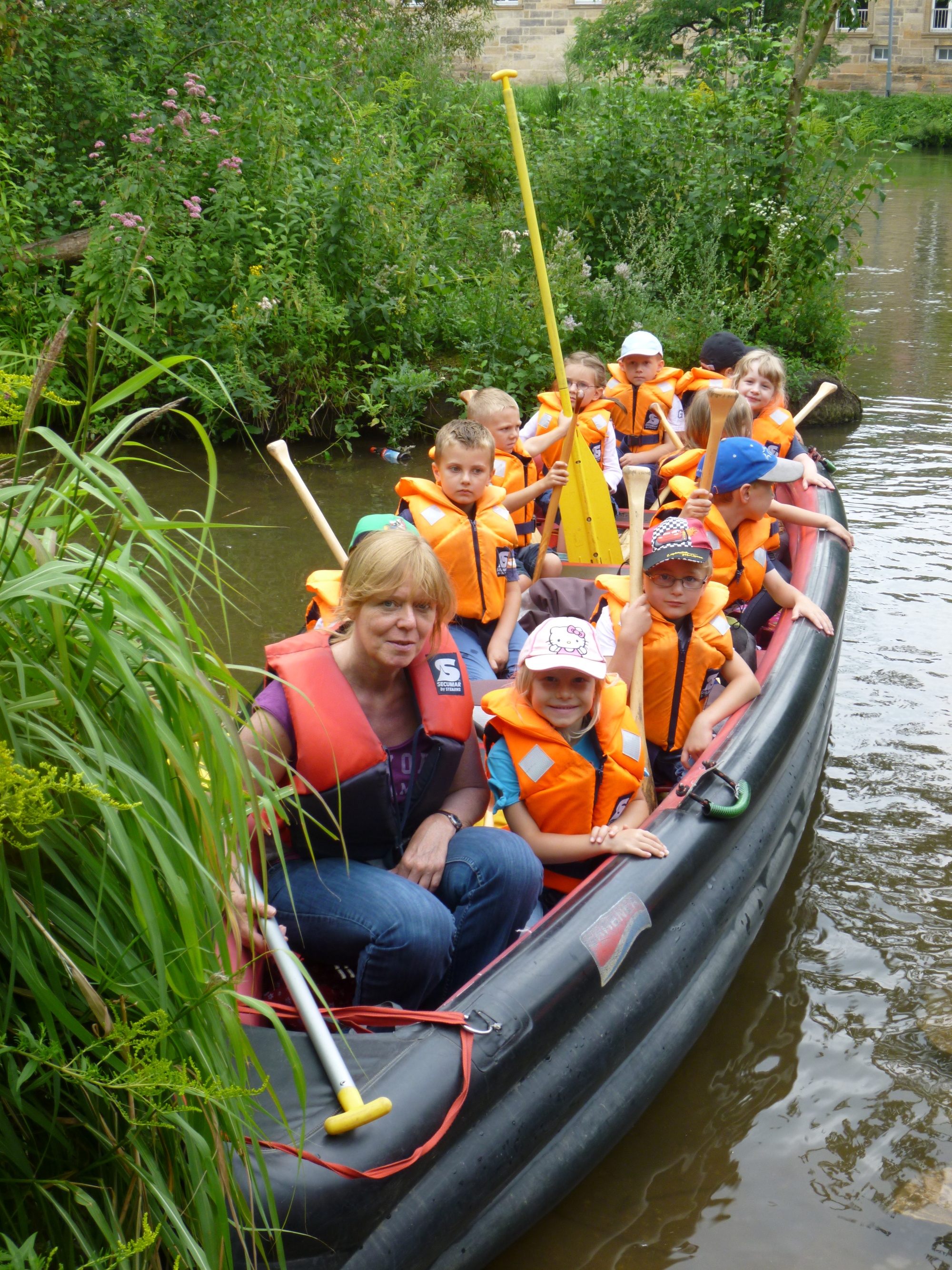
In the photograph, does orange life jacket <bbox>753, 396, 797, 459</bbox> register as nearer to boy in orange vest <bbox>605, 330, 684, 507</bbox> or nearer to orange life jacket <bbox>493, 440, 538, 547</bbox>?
boy in orange vest <bbox>605, 330, 684, 507</bbox>

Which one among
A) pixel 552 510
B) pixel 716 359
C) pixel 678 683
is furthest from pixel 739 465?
pixel 716 359

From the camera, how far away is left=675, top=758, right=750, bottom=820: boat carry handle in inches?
106

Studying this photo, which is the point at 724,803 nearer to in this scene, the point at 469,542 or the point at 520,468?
the point at 469,542

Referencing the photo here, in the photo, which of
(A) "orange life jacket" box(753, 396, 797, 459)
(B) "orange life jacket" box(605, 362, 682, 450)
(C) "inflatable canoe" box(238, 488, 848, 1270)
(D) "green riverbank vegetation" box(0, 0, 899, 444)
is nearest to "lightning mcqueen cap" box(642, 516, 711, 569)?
(C) "inflatable canoe" box(238, 488, 848, 1270)

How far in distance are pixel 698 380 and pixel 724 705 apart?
2.58 meters

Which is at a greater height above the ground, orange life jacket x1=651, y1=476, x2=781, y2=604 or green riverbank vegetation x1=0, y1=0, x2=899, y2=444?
green riverbank vegetation x1=0, y1=0, x2=899, y2=444

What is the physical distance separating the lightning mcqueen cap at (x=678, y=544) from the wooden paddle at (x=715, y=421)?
55 cm

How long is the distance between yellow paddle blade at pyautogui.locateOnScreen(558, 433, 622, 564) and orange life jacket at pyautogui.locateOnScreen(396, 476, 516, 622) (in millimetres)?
692

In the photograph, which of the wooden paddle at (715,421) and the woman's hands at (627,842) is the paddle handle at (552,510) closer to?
the wooden paddle at (715,421)

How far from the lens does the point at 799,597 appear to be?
3914 mm

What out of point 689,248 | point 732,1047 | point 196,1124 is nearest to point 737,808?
point 732,1047

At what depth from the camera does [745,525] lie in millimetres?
3887

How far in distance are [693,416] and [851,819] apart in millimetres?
1586

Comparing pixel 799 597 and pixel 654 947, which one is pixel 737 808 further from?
pixel 799 597
